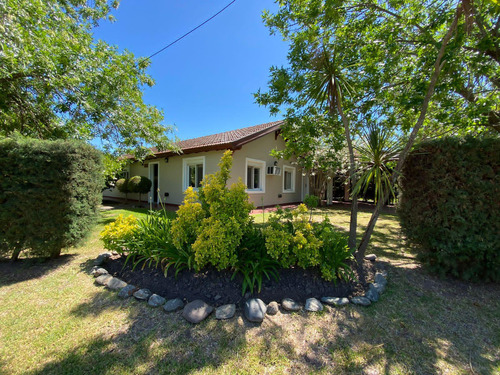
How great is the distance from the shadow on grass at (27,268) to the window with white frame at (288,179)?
33.9 ft

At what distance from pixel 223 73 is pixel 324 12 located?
6.16 meters

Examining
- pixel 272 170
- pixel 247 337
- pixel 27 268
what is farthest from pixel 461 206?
pixel 272 170

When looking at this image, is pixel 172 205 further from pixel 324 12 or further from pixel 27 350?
pixel 324 12

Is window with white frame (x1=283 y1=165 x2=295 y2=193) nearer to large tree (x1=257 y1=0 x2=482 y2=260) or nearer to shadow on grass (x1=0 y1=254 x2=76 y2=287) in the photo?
large tree (x1=257 y1=0 x2=482 y2=260)

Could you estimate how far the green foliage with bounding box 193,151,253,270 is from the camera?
242 cm

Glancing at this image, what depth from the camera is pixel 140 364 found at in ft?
5.35

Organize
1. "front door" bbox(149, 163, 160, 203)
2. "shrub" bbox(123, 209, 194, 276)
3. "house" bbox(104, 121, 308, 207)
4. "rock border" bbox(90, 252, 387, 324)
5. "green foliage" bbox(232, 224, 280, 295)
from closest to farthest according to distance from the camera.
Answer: "rock border" bbox(90, 252, 387, 324) → "green foliage" bbox(232, 224, 280, 295) → "shrub" bbox(123, 209, 194, 276) → "house" bbox(104, 121, 308, 207) → "front door" bbox(149, 163, 160, 203)

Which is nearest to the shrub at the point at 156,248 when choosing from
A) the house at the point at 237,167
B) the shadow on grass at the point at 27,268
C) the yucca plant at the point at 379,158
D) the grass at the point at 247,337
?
the grass at the point at 247,337

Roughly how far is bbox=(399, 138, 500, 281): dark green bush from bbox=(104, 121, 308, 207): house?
20.4ft

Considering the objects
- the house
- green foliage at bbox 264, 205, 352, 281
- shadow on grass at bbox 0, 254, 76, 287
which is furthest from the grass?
the house

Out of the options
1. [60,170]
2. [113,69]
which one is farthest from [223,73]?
[60,170]

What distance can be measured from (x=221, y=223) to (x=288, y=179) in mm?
10771

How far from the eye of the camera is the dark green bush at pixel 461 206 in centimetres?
281

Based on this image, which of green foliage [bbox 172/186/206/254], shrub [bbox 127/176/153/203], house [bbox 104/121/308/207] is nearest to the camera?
green foliage [bbox 172/186/206/254]
